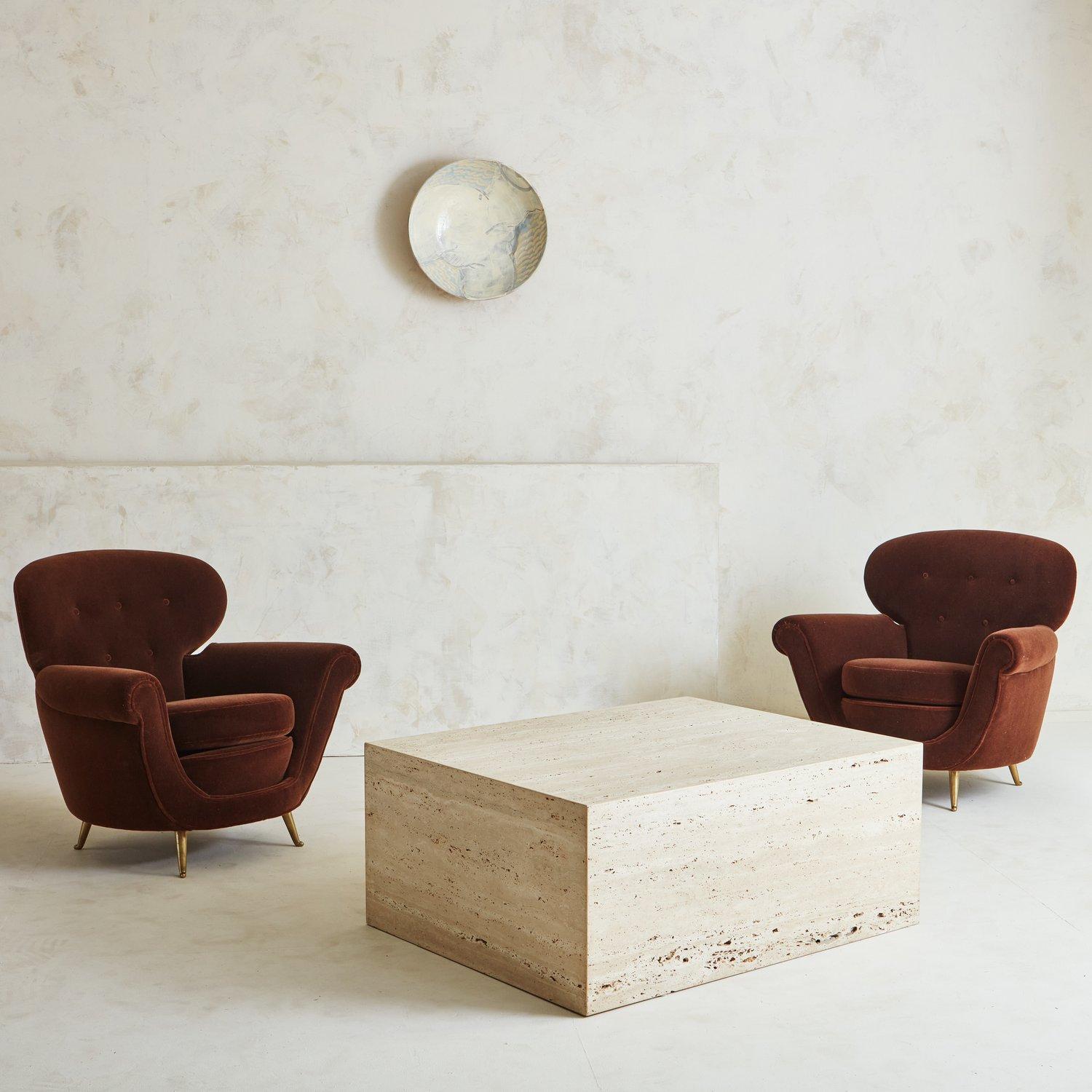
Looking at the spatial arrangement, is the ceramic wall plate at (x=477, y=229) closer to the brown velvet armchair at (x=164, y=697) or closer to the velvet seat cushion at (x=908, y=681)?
the brown velvet armchair at (x=164, y=697)

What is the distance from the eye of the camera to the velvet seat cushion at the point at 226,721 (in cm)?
336

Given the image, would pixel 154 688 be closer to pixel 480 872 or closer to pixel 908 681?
pixel 480 872

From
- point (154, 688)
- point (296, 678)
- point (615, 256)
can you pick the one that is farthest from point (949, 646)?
point (154, 688)

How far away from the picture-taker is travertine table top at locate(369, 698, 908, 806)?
272cm

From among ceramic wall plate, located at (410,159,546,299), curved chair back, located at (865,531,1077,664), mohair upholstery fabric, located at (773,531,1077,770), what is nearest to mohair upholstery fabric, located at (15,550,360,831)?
mohair upholstery fabric, located at (773,531,1077,770)

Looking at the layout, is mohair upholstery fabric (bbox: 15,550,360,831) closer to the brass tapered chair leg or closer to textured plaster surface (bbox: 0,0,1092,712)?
the brass tapered chair leg

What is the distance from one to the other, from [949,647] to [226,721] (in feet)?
8.90

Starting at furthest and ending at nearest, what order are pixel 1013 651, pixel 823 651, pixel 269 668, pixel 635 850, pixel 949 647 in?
pixel 949 647 < pixel 823 651 < pixel 1013 651 < pixel 269 668 < pixel 635 850

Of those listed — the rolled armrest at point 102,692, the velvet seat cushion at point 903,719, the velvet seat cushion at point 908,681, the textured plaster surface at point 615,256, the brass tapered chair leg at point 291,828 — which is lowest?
the brass tapered chair leg at point 291,828

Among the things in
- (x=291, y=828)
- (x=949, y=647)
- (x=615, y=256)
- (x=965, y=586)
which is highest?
(x=615, y=256)

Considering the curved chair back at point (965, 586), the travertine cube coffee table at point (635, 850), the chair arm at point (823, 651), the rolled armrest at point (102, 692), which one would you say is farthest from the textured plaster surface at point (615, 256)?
the travertine cube coffee table at point (635, 850)

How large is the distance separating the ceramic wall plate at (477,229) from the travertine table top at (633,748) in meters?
2.38

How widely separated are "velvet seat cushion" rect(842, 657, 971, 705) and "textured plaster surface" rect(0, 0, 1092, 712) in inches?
51.8

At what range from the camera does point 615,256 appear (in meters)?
5.38
